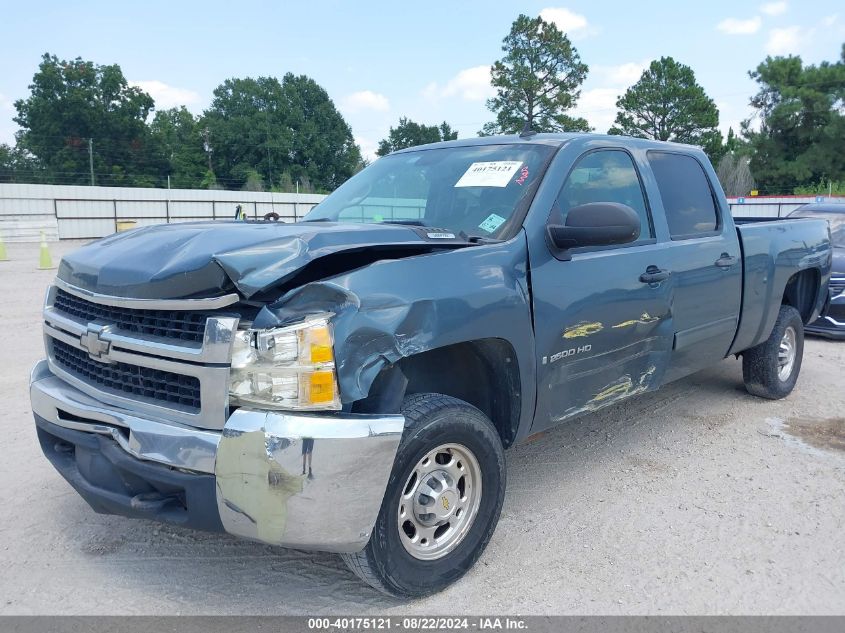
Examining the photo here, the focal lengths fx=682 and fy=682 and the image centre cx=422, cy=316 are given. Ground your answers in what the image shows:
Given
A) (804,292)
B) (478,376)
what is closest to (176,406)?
(478,376)

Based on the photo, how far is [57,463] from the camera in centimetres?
301

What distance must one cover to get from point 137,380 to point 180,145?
71.7 meters

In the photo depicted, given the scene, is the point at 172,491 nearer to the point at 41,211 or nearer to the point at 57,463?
the point at 57,463

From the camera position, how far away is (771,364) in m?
5.47

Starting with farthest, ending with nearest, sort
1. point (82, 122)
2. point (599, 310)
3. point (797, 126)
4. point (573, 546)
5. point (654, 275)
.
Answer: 1. point (82, 122)
2. point (797, 126)
3. point (654, 275)
4. point (599, 310)
5. point (573, 546)

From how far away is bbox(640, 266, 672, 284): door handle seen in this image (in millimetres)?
3758

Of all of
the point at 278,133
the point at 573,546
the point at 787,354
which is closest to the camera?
the point at 573,546

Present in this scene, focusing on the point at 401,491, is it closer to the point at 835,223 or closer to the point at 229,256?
the point at 229,256

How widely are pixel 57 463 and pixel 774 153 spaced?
63.1 m

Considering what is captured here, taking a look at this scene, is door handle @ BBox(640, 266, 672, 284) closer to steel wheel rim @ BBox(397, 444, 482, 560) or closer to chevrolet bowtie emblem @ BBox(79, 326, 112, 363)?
steel wheel rim @ BBox(397, 444, 482, 560)

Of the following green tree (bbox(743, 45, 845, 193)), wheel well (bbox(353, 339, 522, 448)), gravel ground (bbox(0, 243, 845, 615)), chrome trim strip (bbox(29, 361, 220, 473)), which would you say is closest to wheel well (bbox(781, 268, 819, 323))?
gravel ground (bbox(0, 243, 845, 615))

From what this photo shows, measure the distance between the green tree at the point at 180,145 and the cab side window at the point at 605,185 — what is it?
56568 millimetres

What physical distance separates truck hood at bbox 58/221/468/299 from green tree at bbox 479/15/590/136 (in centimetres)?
5595

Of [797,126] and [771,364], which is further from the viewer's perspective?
[797,126]
